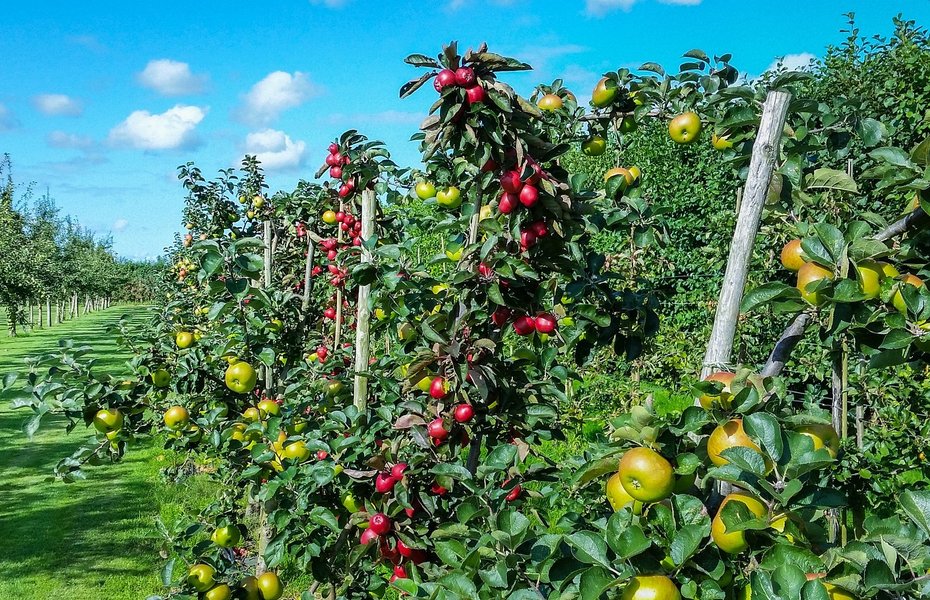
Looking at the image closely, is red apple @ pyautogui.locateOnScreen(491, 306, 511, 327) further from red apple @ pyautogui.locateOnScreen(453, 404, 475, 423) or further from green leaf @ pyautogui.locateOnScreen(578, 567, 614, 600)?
green leaf @ pyautogui.locateOnScreen(578, 567, 614, 600)

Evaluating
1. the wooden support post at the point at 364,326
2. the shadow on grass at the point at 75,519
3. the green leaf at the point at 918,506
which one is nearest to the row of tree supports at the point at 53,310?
the shadow on grass at the point at 75,519

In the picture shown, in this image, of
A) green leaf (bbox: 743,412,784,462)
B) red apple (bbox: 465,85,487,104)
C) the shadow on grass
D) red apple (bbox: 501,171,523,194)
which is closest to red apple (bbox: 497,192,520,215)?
red apple (bbox: 501,171,523,194)

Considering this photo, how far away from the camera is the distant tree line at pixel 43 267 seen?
50.6ft

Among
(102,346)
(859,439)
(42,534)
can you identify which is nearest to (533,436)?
(859,439)

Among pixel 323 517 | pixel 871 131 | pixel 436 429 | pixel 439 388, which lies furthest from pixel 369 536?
pixel 871 131

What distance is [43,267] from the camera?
63.6ft

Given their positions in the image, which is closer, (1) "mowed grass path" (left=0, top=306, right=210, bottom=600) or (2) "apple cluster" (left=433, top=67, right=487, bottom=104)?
(2) "apple cluster" (left=433, top=67, right=487, bottom=104)

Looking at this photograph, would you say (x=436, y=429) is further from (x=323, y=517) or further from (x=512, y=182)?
(x=512, y=182)

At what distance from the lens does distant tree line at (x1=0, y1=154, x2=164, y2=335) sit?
15.4 m

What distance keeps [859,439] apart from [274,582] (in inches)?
129

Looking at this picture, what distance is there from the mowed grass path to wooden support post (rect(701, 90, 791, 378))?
306 cm

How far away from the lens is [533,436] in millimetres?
2162

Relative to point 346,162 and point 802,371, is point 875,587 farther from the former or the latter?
point 802,371

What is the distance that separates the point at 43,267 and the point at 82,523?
16313 mm
